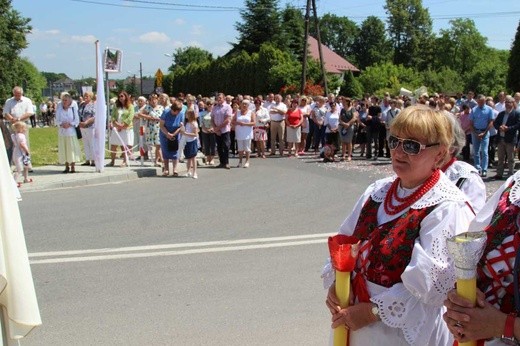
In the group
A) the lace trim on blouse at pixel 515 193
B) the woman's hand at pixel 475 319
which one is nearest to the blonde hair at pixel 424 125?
the lace trim on blouse at pixel 515 193

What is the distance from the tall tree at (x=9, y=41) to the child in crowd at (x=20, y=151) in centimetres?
4920

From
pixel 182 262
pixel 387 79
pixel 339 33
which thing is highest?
pixel 339 33

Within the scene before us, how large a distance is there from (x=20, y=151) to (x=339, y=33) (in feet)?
366

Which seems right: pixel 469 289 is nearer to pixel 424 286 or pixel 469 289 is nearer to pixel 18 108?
pixel 424 286

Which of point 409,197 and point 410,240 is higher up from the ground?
point 409,197

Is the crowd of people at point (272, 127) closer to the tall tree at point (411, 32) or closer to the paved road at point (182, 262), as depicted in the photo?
the paved road at point (182, 262)

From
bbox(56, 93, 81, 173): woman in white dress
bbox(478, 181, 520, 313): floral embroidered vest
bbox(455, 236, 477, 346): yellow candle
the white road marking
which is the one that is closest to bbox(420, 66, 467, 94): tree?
bbox(56, 93, 81, 173): woman in white dress

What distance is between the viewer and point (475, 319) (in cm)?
203

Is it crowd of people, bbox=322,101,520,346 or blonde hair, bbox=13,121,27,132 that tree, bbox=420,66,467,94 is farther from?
crowd of people, bbox=322,101,520,346

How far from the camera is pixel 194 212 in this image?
33.0 feet

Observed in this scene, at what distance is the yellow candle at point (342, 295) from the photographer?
270 cm

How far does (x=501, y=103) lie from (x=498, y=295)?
1655 cm

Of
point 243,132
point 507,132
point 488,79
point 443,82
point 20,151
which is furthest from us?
point 488,79

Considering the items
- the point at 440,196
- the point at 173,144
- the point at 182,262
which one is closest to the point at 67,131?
the point at 173,144
